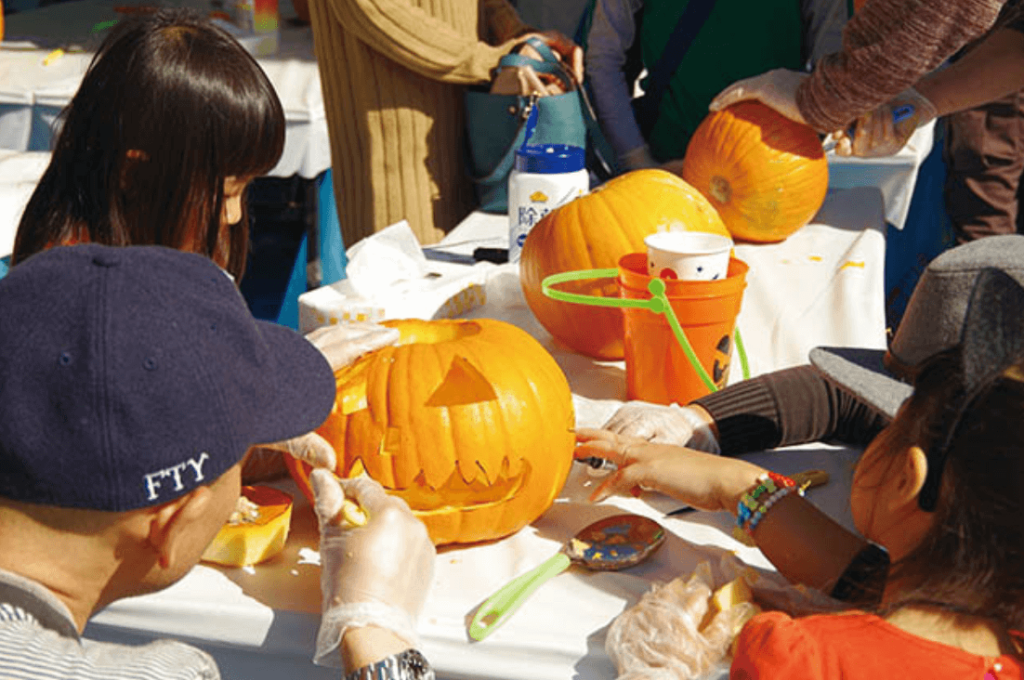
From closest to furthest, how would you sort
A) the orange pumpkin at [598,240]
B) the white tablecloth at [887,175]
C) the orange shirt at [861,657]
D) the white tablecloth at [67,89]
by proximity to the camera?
the orange shirt at [861,657]
the orange pumpkin at [598,240]
the white tablecloth at [887,175]
the white tablecloth at [67,89]

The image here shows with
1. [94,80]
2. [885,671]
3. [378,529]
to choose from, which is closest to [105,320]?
[378,529]

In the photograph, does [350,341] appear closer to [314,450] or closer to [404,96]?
[314,450]

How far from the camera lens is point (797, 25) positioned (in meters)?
2.75

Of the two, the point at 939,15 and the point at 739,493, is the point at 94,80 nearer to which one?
the point at 739,493

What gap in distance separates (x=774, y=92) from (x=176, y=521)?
1809 mm

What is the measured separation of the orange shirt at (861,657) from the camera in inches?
39.1

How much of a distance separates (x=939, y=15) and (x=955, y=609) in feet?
4.76

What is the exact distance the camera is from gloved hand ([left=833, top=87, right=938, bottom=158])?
2.40m

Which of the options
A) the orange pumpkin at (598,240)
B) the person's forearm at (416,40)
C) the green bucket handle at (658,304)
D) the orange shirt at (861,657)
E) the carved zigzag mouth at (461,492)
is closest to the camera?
the orange shirt at (861,657)

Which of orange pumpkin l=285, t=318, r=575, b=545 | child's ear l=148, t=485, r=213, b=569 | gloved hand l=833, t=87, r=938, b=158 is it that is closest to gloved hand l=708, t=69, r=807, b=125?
gloved hand l=833, t=87, r=938, b=158

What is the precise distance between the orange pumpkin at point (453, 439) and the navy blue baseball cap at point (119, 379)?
421mm

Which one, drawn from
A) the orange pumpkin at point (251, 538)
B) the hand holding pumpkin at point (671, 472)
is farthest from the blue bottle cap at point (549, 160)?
the orange pumpkin at point (251, 538)

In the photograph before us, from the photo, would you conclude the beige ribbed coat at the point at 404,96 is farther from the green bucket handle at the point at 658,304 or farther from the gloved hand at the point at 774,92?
the green bucket handle at the point at 658,304

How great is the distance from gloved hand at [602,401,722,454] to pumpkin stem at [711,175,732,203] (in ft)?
2.96
